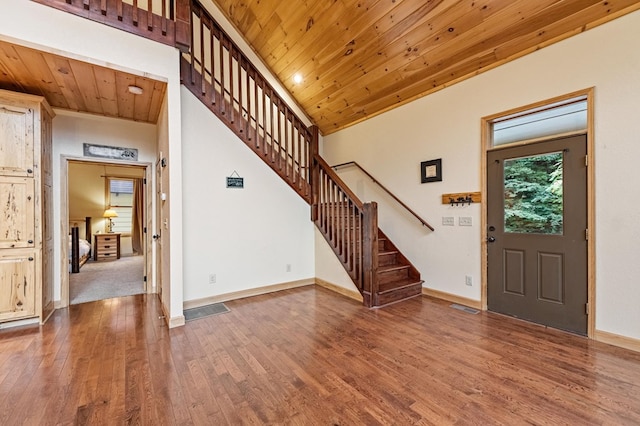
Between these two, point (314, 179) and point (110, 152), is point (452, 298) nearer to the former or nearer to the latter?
point (314, 179)

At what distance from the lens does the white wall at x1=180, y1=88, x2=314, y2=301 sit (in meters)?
3.65

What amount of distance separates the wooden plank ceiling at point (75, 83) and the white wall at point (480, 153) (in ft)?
10.8

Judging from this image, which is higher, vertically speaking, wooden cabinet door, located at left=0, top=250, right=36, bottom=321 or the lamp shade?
the lamp shade

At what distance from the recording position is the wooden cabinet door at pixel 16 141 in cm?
287

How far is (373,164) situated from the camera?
Answer: 472cm

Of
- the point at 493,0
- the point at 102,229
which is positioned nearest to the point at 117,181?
the point at 102,229

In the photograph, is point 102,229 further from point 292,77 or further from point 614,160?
point 614,160

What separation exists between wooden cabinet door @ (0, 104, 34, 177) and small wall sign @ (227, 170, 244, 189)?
2.07 metres

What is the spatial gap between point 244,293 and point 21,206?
2.68 meters

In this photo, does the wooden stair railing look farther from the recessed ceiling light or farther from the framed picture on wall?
the recessed ceiling light

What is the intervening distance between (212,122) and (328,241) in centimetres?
242

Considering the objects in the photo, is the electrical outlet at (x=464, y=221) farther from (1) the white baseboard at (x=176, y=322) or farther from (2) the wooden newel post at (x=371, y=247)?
(1) the white baseboard at (x=176, y=322)

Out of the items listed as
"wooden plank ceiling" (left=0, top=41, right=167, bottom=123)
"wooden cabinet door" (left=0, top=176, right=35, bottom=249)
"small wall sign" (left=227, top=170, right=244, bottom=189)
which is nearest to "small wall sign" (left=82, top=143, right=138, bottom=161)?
"wooden plank ceiling" (left=0, top=41, right=167, bottom=123)

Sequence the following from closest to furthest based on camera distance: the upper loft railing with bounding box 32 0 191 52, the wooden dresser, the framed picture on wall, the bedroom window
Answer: the upper loft railing with bounding box 32 0 191 52 → the framed picture on wall → the wooden dresser → the bedroom window
